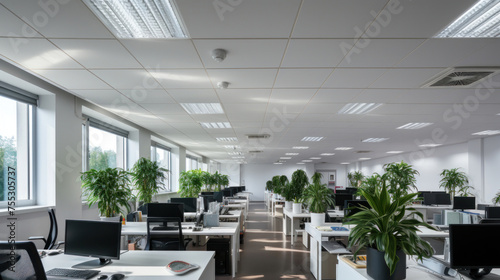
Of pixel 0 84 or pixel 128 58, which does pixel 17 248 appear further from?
pixel 0 84

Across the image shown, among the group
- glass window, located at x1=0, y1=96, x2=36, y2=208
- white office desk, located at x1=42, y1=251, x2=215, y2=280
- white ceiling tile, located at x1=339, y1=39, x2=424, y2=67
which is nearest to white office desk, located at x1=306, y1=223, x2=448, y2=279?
white office desk, located at x1=42, y1=251, x2=215, y2=280

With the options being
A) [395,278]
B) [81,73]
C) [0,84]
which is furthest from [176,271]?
[0,84]

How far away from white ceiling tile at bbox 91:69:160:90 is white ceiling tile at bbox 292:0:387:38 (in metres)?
2.15

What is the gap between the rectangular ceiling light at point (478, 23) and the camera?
96.0 inches

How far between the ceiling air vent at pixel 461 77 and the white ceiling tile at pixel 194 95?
312cm

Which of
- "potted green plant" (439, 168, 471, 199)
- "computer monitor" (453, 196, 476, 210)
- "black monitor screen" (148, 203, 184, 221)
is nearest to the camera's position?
"black monitor screen" (148, 203, 184, 221)

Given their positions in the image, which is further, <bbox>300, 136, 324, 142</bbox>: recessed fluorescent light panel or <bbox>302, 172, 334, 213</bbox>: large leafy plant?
<bbox>300, 136, 324, 142</bbox>: recessed fluorescent light panel

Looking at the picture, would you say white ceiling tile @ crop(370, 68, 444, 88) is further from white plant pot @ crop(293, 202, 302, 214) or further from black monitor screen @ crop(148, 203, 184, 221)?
white plant pot @ crop(293, 202, 302, 214)

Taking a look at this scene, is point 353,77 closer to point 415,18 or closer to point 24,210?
point 415,18

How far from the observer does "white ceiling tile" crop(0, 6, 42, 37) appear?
8.33 ft

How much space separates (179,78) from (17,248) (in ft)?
8.67

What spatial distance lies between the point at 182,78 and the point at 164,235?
2.16 meters

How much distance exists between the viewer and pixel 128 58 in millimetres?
3432

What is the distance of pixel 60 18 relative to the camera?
2557mm
